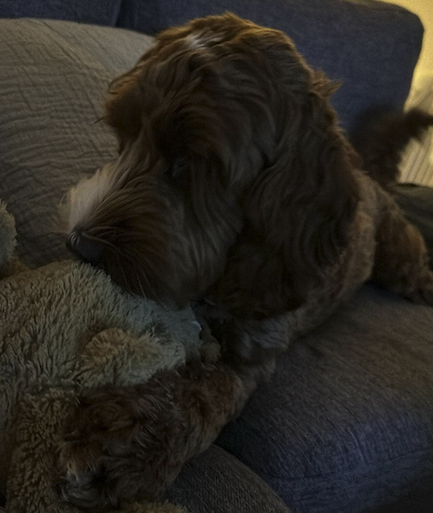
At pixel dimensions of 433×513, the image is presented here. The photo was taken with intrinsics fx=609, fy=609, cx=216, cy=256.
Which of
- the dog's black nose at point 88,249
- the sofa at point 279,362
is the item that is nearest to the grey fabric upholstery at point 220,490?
the sofa at point 279,362

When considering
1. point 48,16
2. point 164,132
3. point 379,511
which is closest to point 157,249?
point 164,132

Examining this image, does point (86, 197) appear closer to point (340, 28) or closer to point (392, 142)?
point (392, 142)

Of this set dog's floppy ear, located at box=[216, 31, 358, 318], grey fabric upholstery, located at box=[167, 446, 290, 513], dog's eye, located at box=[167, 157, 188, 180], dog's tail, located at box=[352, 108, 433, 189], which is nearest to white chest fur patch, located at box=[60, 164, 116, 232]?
dog's eye, located at box=[167, 157, 188, 180]

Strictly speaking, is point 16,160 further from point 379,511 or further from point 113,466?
point 379,511

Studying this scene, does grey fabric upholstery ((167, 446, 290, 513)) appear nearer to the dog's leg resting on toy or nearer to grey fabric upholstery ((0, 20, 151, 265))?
the dog's leg resting on toy

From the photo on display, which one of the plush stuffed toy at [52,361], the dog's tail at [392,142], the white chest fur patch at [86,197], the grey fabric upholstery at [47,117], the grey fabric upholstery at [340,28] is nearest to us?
the plush stuffed toy at [52,361]

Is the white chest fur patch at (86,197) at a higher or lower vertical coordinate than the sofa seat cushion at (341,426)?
higher

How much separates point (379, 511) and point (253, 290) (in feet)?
2.30

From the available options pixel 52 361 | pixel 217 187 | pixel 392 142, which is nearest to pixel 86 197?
pixel 217 187

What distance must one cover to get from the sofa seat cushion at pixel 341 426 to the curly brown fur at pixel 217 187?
161 millimetres

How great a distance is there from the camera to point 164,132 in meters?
1.08

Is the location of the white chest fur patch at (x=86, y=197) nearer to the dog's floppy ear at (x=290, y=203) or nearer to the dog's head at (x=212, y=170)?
the dog's head at (x=212, y=170)

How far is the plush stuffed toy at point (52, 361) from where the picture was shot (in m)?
0.86

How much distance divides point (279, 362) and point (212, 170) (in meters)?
0.64
